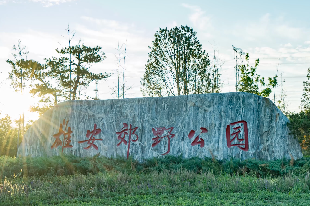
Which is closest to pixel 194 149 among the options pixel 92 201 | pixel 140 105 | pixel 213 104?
pixel 213 104

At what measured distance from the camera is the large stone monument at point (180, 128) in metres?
11.2

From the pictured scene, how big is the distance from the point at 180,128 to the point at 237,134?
6.49ft

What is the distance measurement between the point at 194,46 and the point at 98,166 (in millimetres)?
11388

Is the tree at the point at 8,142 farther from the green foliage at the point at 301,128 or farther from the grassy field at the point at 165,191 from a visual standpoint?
the green foliage at the point at 301,128

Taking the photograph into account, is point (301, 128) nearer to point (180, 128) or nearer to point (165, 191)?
point (180, 128)

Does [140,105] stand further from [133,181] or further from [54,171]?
[133,181]

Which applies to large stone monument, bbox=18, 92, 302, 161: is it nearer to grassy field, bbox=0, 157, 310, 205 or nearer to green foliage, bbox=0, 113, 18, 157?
grassy field, bbox=0, 157, 310, 205

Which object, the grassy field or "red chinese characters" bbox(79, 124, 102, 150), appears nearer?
the grassy field

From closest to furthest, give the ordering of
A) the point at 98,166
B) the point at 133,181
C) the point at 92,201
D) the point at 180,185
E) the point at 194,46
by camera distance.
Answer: the point at 92,201 → the point at 180,185 → the point at 133,181 → the point at 98,166 → the point at 194,46

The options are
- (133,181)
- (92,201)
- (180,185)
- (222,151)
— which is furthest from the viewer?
(222,151)

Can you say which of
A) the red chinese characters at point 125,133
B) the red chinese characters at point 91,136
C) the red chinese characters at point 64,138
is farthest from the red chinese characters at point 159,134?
the red chinese characters at point 64,138

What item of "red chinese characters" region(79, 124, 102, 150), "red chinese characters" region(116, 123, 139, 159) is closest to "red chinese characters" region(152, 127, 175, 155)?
"red chinese characters" region(116, 123, 139, 159)

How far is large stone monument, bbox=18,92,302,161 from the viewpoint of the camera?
11188 millimetres

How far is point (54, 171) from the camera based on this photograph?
10531 millimetres
